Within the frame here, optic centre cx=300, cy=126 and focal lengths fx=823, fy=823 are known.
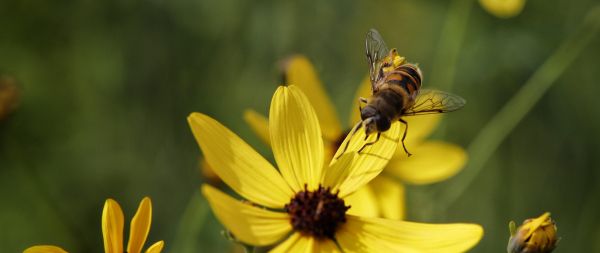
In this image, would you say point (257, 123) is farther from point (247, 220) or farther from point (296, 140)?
point (247, 220)

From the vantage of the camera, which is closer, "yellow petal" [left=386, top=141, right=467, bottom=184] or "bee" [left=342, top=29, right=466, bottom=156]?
"bee" [left=342, top=29, right=466, bottom=156]

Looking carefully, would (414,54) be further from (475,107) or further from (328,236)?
(328,236)

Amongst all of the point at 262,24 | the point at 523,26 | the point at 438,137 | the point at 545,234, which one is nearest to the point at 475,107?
the point at 523,26

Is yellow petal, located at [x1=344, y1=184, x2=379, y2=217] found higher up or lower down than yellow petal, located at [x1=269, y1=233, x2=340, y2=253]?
higher up

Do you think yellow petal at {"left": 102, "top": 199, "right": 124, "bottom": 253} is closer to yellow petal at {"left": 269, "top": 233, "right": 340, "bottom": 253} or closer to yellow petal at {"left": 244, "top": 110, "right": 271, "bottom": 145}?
yellow petal at {"left": 269, "top": 233, "right": 340, "bottom": 253}

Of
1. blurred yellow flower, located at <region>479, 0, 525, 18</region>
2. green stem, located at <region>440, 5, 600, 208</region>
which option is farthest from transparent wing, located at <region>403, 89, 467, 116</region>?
green stem, located at <region>440, 5, 600, 208</region>

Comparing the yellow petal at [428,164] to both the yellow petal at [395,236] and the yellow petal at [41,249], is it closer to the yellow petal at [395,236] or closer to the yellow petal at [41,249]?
the yellow petal at [395,236]
